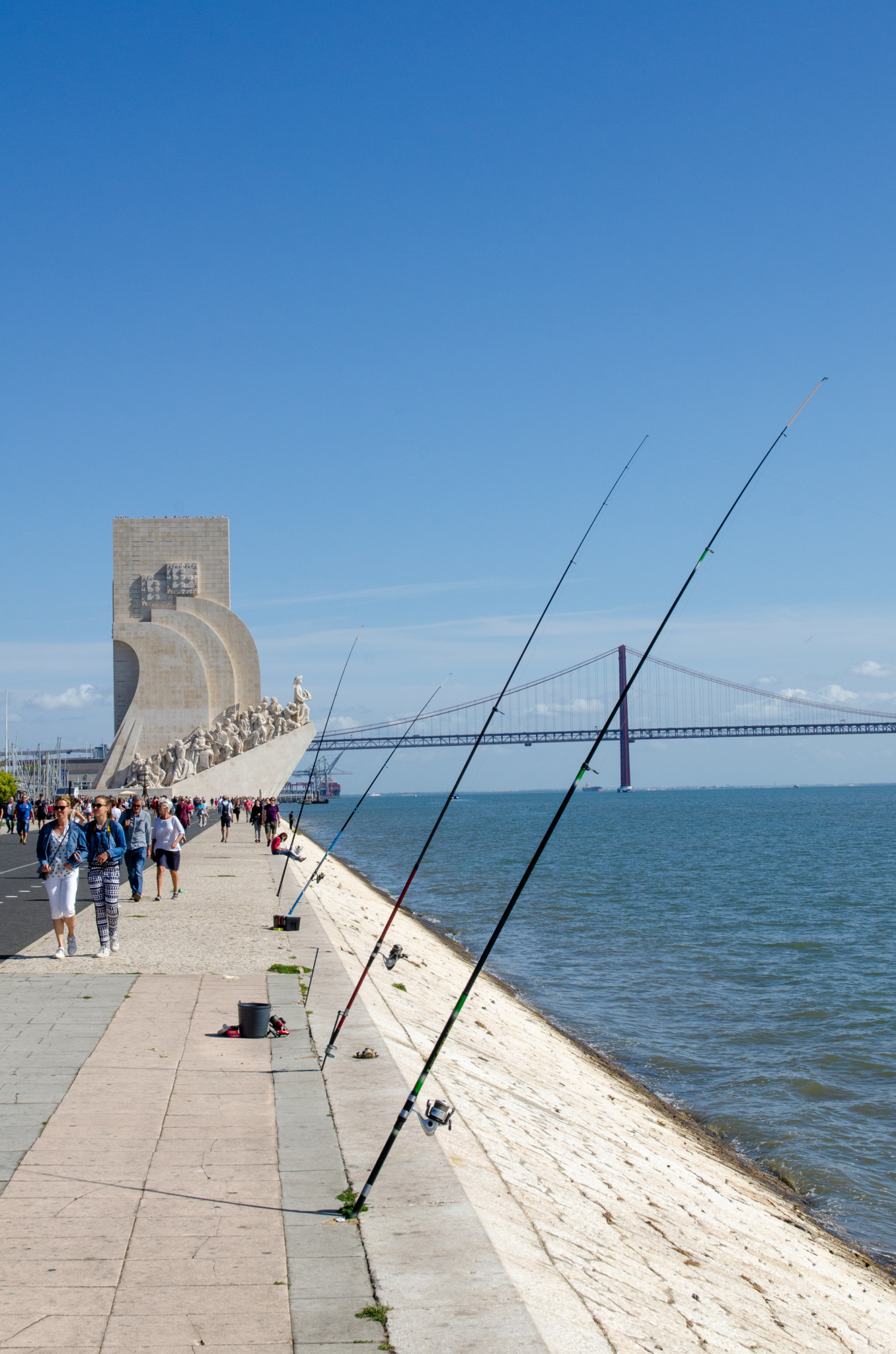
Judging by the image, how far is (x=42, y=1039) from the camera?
584cm

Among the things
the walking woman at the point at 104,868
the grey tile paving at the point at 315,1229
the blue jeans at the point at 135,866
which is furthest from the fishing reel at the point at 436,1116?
the blue jeans at the point at 135,866

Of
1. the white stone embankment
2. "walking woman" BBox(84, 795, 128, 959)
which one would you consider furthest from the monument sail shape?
the white stone embankment

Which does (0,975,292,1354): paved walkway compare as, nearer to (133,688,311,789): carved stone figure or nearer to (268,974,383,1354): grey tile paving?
A: (268,974,383,1354): grey tile paving

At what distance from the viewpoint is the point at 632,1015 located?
11258 millimetres

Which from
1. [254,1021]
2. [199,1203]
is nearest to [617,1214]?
[199,1203]

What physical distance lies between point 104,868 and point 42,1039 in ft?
9.17

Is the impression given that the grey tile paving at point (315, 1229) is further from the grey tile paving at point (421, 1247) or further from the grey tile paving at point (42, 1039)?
the grey tile paving at point (42, 1039)

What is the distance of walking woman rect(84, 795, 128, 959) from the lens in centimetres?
855

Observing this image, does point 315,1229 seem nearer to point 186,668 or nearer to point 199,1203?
point 199,1203

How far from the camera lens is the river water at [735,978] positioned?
305 inches

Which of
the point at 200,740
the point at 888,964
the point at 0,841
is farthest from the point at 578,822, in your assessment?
the point at 888,964

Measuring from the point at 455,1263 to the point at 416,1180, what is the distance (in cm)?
72

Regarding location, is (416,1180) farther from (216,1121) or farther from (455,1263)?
(216,1121)

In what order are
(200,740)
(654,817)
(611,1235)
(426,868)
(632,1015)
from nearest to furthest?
1. (611,1235)
2. (632,1015)
3. (426,868)
4. (200,740)
5. (654,817)
